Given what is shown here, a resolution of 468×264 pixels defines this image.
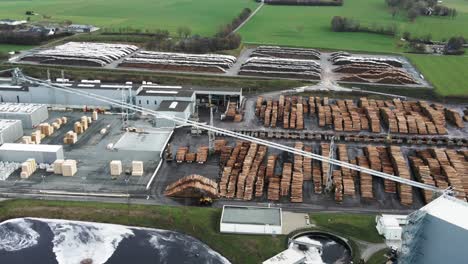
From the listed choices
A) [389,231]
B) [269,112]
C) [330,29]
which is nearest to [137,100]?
[269,112]

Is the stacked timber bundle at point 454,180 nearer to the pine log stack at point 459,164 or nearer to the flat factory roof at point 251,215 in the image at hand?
the pine log stack at point 459,164

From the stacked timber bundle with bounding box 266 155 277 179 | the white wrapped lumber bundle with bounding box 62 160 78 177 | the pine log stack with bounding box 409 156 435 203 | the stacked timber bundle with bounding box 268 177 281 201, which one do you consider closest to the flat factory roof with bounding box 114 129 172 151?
the white wrapped lumber bundle with bounding box 62 160 78 177

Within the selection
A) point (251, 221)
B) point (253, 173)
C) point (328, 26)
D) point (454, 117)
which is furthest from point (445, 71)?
point (251, 221)

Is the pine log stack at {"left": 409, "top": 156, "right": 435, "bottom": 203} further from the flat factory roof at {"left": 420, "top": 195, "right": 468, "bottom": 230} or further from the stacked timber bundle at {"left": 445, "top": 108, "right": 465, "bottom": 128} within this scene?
the stacked timber bundle at {"left": 445, "top": 108, "right": 465, "bottom": 128}

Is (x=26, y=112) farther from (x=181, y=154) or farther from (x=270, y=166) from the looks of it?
(x=270, y=166)

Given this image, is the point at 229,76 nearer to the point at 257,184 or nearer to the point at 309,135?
the point at 309,135

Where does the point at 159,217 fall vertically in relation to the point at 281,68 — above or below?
below

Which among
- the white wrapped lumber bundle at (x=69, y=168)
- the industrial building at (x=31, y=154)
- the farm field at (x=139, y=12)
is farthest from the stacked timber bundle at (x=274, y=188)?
the farm field at (x=139, y=12)
